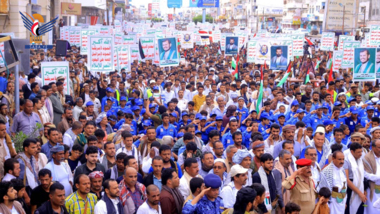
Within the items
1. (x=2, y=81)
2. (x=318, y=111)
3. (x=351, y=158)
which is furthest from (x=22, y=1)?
(x=351, y=158)

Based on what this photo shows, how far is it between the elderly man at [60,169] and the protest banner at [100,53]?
679 centimetres

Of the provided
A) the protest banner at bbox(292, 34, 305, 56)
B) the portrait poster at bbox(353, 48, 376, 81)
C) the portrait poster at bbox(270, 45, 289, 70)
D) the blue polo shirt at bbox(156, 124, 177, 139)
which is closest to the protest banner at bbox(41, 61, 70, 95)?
the blue polo shirt at bbox(156, 124, 177, 139)

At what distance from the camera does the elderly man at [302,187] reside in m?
6.25

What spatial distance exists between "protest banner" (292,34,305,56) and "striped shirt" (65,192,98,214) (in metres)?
15.9

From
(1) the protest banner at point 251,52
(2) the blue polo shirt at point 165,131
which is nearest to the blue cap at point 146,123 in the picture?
(2) the blue polo shirt at point 165,131

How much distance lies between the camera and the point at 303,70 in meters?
18.5

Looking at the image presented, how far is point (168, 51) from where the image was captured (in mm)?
15938

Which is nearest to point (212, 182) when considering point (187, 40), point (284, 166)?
point (284, 166)

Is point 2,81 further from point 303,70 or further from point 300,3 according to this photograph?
point 300,3

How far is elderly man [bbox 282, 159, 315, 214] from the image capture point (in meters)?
6.25

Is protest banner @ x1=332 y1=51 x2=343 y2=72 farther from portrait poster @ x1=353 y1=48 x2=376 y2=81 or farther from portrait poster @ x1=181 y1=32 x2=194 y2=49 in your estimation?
portrait poster @ x1=181 y1=32 x2=194 y2=49

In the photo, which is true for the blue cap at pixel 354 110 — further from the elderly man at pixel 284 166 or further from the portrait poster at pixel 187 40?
the portrait poster at pixel 187 40

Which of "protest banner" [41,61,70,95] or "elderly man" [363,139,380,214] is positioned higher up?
"protest banner" [41,61,70,95]

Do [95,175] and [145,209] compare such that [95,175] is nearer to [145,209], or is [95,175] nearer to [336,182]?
[145,209]
